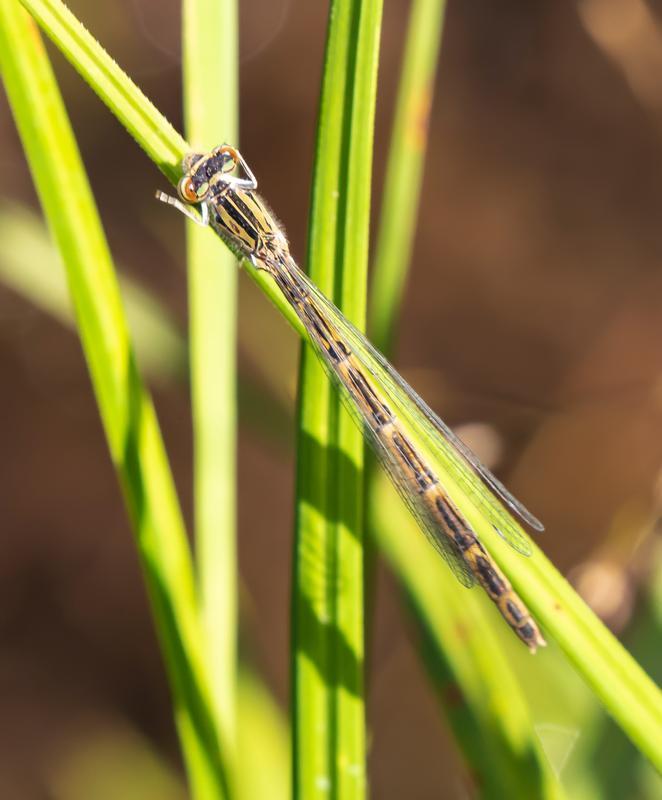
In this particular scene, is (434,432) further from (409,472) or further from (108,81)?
(108,81)

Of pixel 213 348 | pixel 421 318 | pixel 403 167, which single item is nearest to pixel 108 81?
pixel 213 348

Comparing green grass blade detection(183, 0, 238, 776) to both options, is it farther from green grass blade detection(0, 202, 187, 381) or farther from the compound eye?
green grass blade detection(0, 202, 187, 381)

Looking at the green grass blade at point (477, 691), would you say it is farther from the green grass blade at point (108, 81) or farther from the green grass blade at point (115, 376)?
the green grass blade at point (108, 81)

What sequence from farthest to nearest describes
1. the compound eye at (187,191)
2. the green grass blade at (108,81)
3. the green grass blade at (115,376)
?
the compound eye at (187,191), the green grass blade at (115,376), the green grass blade at (108,81)

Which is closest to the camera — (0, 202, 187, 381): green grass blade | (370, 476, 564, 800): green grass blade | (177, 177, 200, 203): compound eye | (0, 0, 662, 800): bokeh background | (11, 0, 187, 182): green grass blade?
(11, 0, 187, 182): green grass blade

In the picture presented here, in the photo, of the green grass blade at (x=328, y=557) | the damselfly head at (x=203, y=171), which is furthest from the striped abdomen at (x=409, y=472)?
the damselfly head at (x=203, y=171)

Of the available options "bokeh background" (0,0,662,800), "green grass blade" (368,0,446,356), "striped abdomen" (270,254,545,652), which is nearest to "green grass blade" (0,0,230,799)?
"striped abdomen" (270,254,545,652)

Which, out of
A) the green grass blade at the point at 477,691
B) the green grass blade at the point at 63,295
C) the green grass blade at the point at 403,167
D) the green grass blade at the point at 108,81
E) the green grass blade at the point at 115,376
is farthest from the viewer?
the green grass blade at the point at 63,295
